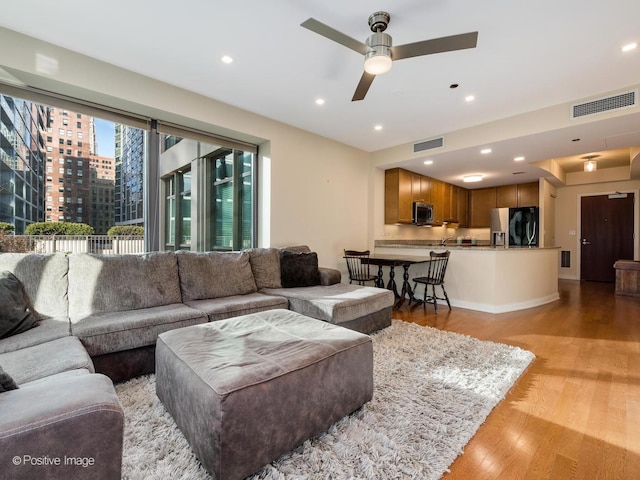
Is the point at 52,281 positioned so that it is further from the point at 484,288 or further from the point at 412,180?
the point at 412,180

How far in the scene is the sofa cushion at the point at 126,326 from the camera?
6.68ft

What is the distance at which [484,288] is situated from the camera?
4.37 metres

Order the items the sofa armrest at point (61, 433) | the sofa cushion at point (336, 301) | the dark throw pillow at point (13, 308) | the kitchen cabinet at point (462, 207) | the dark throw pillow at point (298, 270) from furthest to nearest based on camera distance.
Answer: the kitchen cabinet at point (462, 207) → the dark throw pillow at point (298, 270) → the sofa cushion at point (336, 301) → the dark throw pillow at point (13, 308) → the sofa armrest at point (61, 433)

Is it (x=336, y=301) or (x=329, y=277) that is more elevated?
(x=329, y=277)

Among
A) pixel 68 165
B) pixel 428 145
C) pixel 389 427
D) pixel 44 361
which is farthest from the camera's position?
pixel 428 145

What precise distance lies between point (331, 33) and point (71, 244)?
3065 mm

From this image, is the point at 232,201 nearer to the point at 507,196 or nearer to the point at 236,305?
the point at 236,305

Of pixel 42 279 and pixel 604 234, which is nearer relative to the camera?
pixel 42 279

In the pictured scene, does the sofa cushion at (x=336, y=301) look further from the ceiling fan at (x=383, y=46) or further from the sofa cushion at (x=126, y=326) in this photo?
the ceiling fan at (x=383, y=46)

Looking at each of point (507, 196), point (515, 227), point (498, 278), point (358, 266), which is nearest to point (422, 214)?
point (358, 266)

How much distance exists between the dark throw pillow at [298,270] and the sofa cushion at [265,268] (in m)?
0.08

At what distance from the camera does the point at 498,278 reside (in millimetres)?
4273

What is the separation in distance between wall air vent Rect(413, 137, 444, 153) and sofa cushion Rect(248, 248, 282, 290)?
294 cm

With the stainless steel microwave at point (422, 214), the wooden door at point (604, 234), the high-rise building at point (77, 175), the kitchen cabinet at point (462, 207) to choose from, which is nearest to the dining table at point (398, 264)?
the stainless steel microwave at point (422, 214)
